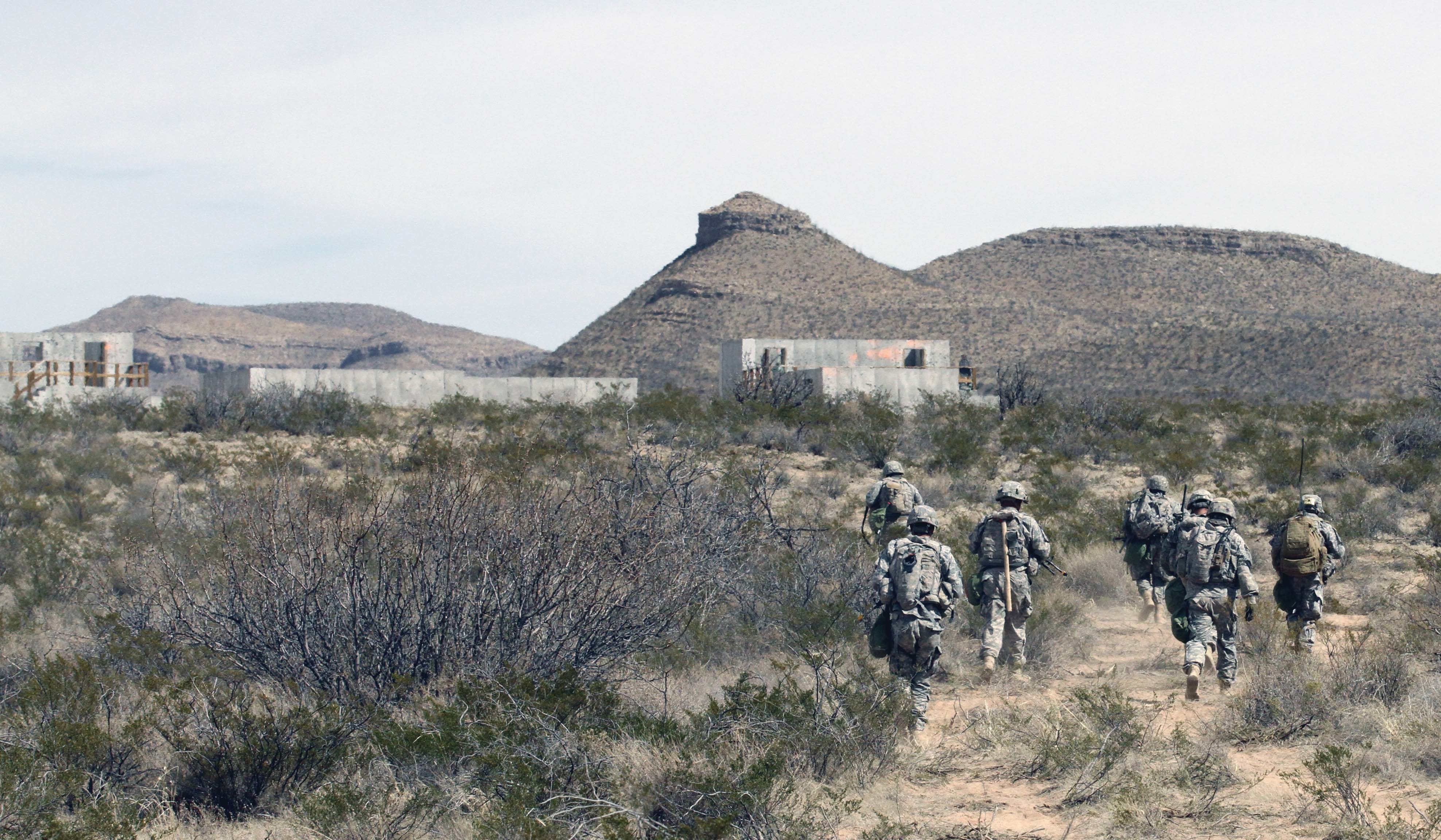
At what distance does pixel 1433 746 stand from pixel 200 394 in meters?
29.7

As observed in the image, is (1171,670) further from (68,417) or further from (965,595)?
(68,417)

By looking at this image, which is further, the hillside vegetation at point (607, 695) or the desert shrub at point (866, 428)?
the desert shrub at point (866, 428)

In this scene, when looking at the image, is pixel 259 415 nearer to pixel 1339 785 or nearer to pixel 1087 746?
pixel 1087 746

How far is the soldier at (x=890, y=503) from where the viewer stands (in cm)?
1110

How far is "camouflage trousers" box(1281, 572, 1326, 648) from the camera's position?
33.6ft

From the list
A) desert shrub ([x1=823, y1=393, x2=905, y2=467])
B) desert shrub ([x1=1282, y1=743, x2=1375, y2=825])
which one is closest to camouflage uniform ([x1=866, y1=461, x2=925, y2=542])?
desert shrub ([x1=1282, y1=743, x2=1375, y2=825])

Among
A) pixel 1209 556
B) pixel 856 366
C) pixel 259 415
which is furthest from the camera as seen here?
pixel 856 366

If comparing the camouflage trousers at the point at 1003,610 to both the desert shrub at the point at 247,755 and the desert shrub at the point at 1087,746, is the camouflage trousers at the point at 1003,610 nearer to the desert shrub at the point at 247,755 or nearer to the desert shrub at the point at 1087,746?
the desert shrub at the point at 1087,746

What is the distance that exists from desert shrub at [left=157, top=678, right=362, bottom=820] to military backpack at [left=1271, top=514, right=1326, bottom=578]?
7513 millimetres

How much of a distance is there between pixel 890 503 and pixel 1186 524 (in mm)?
2511

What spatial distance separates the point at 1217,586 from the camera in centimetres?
945

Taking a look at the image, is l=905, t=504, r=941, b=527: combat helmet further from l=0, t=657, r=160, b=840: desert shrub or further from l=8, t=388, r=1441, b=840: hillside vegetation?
l=0, t=657, r=160, b=840: desert shrub

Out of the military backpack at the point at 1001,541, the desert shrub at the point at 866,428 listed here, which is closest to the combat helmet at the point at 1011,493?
the military backpack at the point at 1001,541

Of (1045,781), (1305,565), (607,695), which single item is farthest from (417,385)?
(1045,781)
